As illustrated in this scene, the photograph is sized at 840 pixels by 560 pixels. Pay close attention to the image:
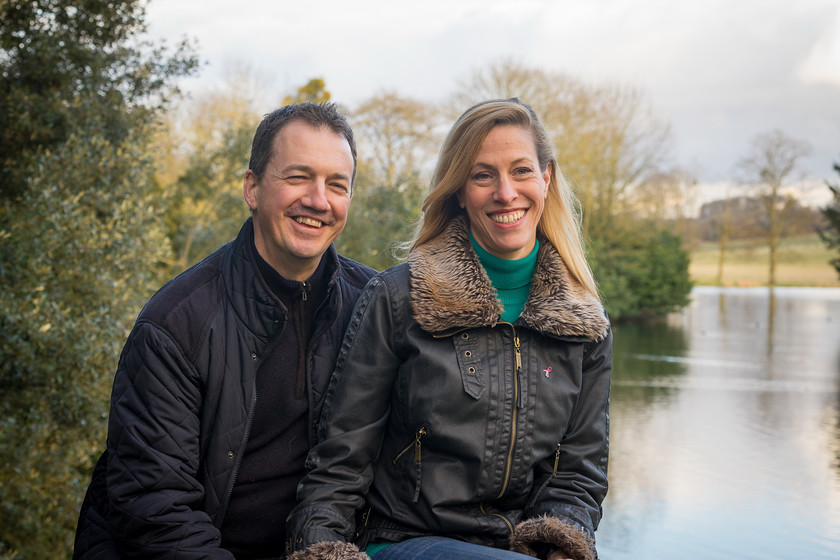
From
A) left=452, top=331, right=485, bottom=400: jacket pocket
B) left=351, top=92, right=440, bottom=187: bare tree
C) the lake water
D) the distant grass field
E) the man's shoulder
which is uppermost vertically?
left=351, top=92, right=440, bottom=187: bare tree

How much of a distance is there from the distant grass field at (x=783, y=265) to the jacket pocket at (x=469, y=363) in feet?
141

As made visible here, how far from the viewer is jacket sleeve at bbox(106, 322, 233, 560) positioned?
2.16 m

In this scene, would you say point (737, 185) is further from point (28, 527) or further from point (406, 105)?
point (28, 527)

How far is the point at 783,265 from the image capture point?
45.9 meters

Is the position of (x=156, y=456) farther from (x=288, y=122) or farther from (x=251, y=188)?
(x=288, y=122)

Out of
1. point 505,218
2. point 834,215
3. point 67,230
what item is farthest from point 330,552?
point 834,215

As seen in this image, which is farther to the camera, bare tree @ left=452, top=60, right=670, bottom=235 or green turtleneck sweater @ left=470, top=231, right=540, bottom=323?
bare tree @ left=452, top=60, right=670, bottom=235

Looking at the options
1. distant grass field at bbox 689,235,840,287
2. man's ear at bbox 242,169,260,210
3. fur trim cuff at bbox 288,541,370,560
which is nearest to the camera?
fur trim cuff at bbox 288,541,370,560

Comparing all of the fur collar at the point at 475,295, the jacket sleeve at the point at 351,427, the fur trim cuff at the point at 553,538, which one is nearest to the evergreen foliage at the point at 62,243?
the jacket sleeve at the point at 351,427

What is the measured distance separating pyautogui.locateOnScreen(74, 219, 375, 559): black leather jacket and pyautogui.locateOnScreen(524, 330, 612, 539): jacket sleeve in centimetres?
73

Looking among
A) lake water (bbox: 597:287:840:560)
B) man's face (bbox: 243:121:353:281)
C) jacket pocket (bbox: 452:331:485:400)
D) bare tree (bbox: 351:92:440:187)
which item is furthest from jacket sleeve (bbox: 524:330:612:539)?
bare tree (bbox: 351:92:440:187)

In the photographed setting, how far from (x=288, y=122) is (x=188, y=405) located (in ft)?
3.07

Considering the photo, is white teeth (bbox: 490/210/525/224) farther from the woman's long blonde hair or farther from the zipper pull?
the zipper pull

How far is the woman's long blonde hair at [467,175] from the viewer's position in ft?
8.38
